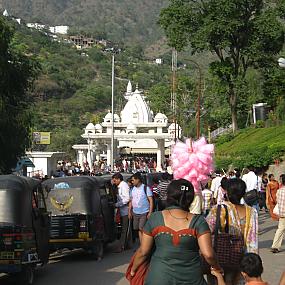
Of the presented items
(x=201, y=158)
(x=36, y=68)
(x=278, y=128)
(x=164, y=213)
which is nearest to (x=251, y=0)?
(x=278, y=128)

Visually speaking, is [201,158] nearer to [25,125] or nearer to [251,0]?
[25,125]

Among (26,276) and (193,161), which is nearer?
(26,276)

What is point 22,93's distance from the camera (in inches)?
1097

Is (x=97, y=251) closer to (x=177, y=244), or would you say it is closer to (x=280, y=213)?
(x=280, y=213)

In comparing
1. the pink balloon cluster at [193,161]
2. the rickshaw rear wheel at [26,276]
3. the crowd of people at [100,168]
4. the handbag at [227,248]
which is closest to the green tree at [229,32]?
the crowd of people at [100,168]

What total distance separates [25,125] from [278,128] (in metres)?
23.5

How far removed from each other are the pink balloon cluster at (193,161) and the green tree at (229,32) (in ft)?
116

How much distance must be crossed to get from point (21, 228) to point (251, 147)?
105ft

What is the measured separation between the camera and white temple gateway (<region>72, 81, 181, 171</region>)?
79625 mm

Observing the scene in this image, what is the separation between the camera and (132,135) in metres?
81.8

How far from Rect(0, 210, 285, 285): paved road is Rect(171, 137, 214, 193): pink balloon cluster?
6.40ft

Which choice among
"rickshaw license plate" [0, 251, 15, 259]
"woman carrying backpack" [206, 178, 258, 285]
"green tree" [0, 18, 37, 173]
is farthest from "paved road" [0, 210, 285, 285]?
"green tree" [0, 18, 37, 173]

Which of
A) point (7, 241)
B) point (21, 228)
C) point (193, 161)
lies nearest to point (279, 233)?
point (193, 161)

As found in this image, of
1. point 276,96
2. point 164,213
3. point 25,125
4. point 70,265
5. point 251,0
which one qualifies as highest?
point 251,0
